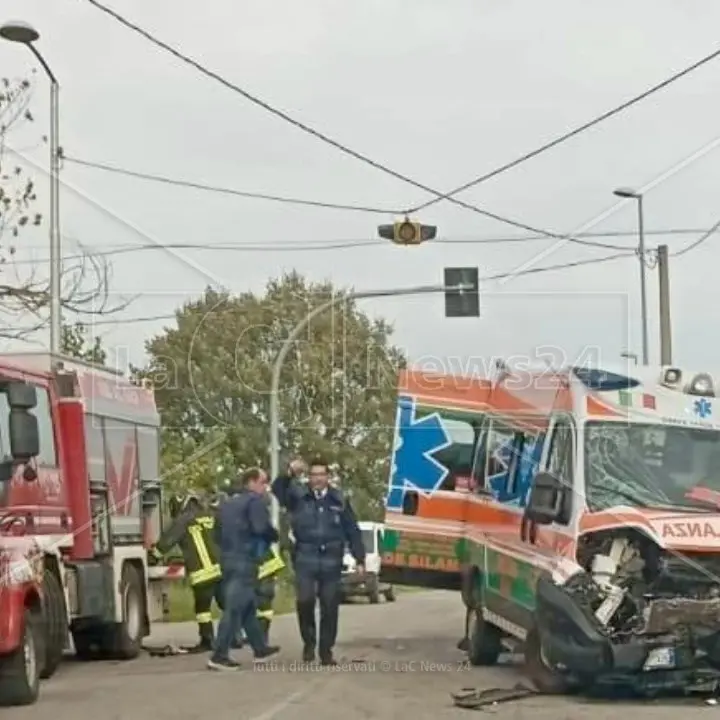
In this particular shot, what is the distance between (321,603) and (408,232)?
7.24 m

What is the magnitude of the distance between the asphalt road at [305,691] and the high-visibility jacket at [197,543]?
1013mm

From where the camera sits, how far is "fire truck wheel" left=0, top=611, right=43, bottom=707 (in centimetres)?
1228

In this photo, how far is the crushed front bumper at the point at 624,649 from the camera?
37.3ft

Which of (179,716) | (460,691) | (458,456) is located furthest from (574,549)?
(458,456)

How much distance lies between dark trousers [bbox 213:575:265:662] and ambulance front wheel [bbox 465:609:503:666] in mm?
2129

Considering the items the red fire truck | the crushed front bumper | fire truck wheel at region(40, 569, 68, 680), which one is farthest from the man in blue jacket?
the crushed front bumper

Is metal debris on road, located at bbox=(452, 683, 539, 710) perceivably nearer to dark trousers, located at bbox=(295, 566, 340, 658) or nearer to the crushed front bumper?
the crushed front bumper

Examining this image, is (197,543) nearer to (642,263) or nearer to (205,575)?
(205,575)

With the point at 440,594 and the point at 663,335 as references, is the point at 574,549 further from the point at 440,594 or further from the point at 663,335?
the point at 440,594

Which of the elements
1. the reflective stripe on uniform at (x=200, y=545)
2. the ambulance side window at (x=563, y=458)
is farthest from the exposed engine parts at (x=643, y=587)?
the reflective stripe on uniform at (x=200, y=545)

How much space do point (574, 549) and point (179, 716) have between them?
3.08 meters

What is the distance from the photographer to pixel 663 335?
2808 cm

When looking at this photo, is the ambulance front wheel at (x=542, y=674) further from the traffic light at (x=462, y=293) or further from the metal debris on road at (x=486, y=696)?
the traffic light at (x=462, y=293)

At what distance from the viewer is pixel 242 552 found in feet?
51.0
